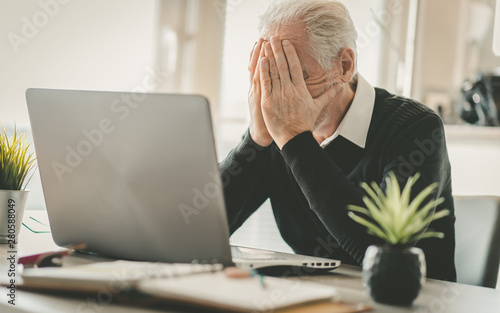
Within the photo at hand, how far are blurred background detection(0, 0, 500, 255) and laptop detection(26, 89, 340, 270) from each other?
5.58 feet

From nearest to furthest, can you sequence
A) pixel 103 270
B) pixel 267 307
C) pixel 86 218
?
pixel 267 307 < pixel 103 270 < pixel 86 218

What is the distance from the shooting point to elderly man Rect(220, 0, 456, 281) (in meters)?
1.24

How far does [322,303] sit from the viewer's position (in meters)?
0.67

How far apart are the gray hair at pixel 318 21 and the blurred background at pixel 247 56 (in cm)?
132

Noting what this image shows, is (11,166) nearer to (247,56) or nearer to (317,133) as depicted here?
(317,133)

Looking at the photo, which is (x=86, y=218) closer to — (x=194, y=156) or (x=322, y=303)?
(x=194, y=156)

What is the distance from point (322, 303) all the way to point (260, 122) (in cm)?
76

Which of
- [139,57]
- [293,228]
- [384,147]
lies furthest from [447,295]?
[139,57]

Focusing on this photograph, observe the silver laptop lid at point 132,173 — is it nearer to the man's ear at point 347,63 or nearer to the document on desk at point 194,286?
the document on desk at point 194,286
